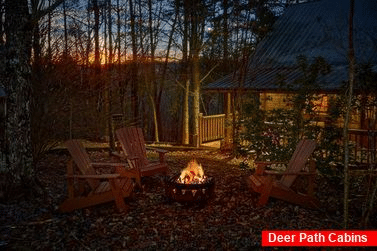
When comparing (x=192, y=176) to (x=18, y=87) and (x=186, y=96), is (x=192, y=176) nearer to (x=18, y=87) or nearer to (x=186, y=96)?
(x=18, y=87)

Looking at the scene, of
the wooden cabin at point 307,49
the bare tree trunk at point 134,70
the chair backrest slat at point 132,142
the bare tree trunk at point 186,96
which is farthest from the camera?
the bare tree trunk at point 134,70

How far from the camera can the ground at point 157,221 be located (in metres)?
4.27

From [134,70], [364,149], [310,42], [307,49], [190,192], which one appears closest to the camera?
[190,192]

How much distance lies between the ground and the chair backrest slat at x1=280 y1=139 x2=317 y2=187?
1.44ft

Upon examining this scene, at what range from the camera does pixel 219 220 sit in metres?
4.96

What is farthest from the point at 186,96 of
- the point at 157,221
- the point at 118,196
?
the point at 157,221

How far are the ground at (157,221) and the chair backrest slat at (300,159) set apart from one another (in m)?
Answer: 0.44

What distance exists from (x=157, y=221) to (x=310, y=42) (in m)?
10.4

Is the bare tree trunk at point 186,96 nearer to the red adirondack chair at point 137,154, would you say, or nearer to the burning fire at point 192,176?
the red adirondack chair at point 137,154

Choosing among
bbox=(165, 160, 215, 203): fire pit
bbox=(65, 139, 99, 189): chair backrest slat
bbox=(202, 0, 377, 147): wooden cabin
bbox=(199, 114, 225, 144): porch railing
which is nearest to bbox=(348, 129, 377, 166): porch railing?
bbox=(202, 0, 377, 147): wooden cabin

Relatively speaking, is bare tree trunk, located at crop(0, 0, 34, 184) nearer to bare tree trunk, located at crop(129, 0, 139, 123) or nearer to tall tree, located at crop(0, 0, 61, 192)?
tall tree, located at crop(0, 0, 61, 192)

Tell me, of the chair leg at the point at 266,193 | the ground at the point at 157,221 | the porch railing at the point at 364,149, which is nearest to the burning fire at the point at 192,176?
the ground at the point at 157,221

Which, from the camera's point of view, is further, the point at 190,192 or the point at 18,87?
the point at 18,87

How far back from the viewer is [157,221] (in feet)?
16.2
